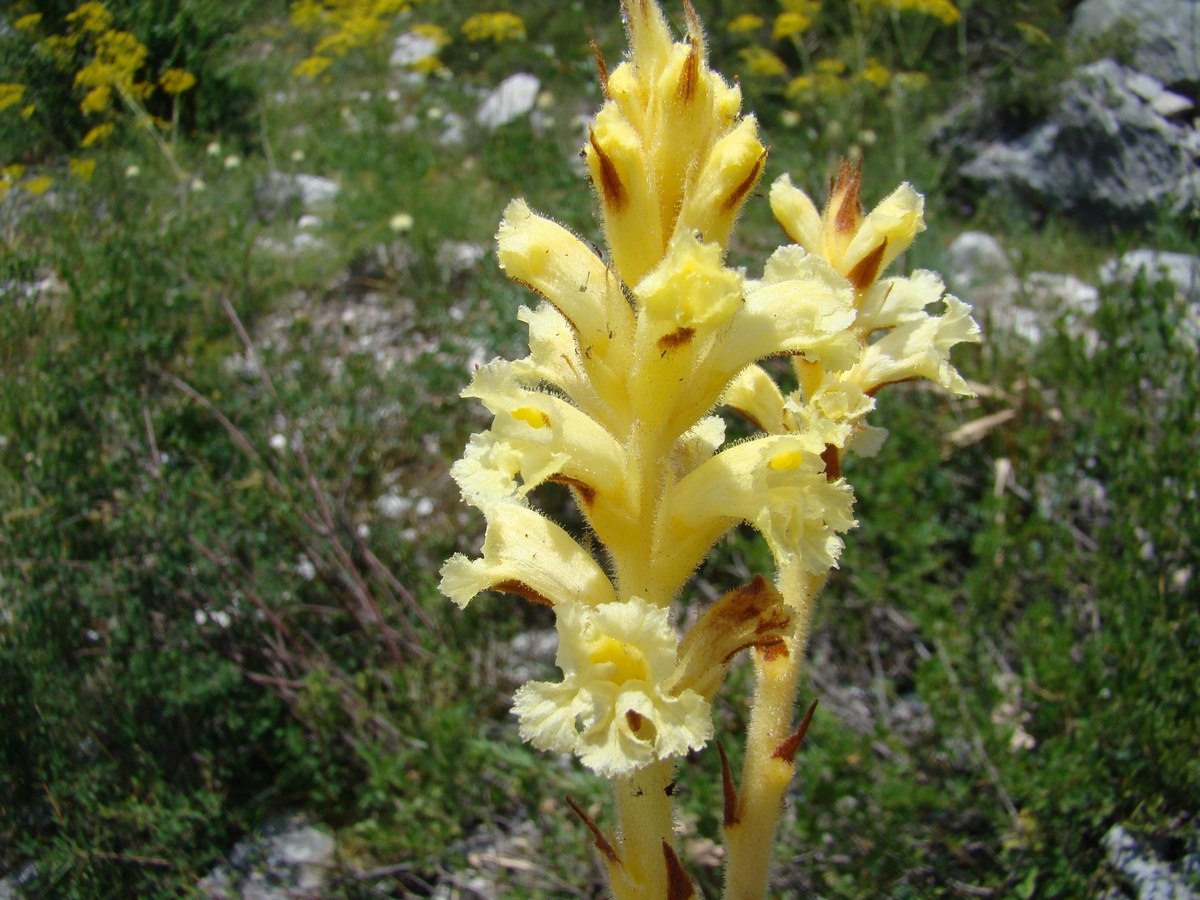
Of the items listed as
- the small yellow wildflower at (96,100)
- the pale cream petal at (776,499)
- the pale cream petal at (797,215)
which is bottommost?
the small yellow wildflower at (96,100)

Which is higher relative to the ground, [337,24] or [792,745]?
[792,745]

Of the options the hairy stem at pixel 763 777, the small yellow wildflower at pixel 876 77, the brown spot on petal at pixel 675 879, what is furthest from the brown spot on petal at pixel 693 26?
the small yellow wildflower at pixel 876 77

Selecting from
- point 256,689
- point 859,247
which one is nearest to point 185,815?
point 256,689

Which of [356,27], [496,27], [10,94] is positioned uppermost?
[10,94]

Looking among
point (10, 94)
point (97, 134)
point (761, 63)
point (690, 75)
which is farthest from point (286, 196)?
point (690, 75)

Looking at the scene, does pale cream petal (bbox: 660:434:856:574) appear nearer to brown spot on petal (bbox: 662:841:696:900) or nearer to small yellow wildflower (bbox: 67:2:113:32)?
brown spot on petal (bbox: 662:841:696:900)

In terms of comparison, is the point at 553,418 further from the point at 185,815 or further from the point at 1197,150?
the point at 1197,150

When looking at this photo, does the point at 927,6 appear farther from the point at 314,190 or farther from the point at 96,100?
the point at 96,100

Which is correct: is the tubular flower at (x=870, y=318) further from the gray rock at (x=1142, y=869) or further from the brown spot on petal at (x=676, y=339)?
the gray rock at (x=1142, y=869)
